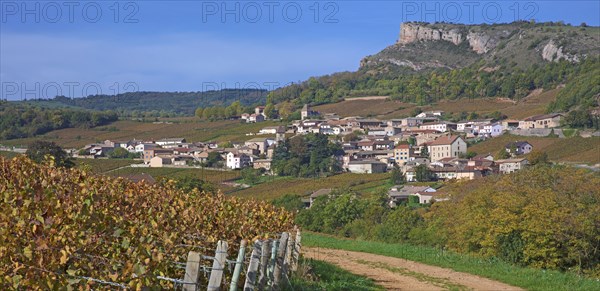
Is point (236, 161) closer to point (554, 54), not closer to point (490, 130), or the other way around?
point (490, 130)

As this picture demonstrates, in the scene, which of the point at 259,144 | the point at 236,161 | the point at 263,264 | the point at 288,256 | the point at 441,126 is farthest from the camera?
the point at 441,126

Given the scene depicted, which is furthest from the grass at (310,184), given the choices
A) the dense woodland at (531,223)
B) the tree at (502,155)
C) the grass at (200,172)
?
the dense woodland at (531,223)

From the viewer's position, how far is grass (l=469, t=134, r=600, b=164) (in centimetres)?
7505

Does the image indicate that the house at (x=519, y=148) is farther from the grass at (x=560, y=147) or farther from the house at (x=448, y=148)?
the house at (x=448, y=148)

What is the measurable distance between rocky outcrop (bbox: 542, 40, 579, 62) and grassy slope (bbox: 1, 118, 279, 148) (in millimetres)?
62489

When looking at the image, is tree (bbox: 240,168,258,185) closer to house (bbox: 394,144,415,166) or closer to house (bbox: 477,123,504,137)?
house (bbox: 394,144,415,166)

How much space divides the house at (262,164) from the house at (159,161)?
11105mm

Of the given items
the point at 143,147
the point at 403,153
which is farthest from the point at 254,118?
the point at 143,147

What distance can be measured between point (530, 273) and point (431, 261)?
233 cm

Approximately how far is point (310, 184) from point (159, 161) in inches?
758

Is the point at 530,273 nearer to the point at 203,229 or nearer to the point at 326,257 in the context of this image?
the point at 326,257

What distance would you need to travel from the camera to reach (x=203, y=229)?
Result: 33.2ft

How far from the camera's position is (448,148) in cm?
10256

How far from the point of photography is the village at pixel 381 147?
285 feet
